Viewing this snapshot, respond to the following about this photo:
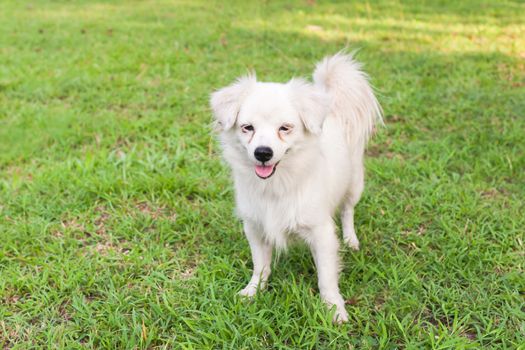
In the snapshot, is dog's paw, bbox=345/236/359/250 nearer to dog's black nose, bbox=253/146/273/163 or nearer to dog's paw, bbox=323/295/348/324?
dog's paw, bbox=323/295/348/324

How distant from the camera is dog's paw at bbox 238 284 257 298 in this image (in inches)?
107

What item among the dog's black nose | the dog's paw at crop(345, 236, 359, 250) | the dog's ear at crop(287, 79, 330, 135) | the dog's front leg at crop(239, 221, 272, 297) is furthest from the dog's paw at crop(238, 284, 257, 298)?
the dog's ear at crop(287, 79, 330, 135)

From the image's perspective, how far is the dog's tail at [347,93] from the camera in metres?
3.04

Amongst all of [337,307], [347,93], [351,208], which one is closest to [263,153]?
[337,307]

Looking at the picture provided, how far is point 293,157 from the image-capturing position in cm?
247

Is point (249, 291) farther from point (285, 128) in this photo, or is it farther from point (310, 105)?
point (310, 105)

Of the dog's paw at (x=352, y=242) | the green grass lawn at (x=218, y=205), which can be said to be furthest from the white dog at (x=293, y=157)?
the dog's paw at (x=352, y=242)

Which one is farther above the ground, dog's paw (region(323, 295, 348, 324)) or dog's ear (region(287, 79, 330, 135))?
dog's ear (region(287, 79, 330, 135))

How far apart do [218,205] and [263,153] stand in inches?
56.1

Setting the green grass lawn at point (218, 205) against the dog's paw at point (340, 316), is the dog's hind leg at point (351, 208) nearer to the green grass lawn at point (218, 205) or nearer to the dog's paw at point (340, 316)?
the green grass lawn at point (218, 205)

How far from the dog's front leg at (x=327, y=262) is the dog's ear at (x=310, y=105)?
1.71 ft

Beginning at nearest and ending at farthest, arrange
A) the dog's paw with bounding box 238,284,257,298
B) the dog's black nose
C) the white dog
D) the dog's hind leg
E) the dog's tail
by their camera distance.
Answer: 1. the dog's black nose
2. the white dog
3. the dog's paw with bounding box 238,284,257,298
4. the dog's tail
5. the dog's hind leg

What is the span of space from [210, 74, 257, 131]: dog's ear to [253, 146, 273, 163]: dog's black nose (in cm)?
24

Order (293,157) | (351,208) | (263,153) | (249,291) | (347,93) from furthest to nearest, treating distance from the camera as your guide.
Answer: (351,208)
(347,93)
(249,291)
(293,157)
(263,153)
